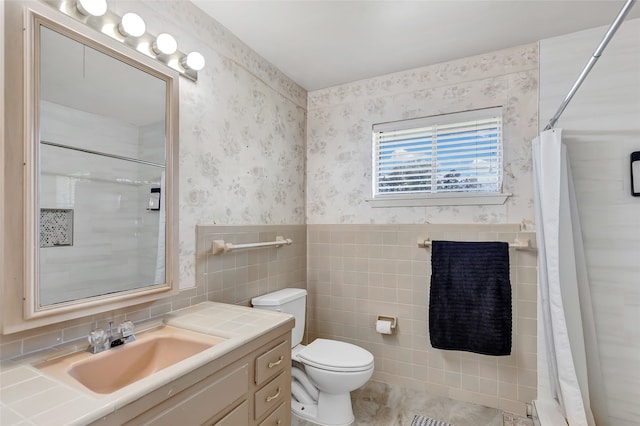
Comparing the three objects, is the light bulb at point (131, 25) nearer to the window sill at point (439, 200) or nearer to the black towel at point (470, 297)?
the window sill at point (439, 200)

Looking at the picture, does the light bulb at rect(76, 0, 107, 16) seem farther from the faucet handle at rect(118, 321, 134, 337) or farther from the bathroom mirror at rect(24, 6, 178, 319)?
the faucet handle at rect(118, 321, 134, 337)

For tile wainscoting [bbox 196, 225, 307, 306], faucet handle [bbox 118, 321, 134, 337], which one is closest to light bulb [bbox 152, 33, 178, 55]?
tile wainscoting [bbox 196, 225, 307, 306]

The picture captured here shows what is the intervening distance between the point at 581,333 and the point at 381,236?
4.32ft

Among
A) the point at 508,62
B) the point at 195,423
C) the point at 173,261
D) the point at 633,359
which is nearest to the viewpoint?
the point at 195,423

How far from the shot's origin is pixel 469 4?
1.73 m

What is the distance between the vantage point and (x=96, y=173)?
4.31 feet

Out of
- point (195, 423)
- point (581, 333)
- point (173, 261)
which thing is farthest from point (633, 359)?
point (173, 261)

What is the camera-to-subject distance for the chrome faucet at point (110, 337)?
47.0 inches

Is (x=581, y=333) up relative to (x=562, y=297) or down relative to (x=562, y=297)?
down

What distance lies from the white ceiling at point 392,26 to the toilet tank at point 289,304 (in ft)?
5.49

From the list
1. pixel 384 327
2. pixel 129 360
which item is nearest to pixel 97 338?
pixel 129 360

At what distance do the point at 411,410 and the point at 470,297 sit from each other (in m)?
0.86

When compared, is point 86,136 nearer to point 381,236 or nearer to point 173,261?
point 173,261

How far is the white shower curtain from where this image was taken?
1.72 metres
